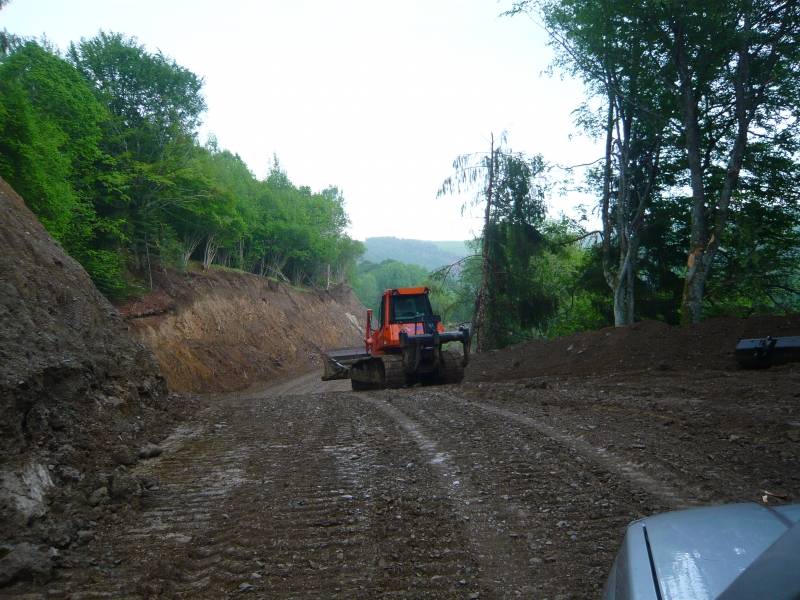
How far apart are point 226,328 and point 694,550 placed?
30.5 meters

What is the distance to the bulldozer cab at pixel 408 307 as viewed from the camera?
15266mm

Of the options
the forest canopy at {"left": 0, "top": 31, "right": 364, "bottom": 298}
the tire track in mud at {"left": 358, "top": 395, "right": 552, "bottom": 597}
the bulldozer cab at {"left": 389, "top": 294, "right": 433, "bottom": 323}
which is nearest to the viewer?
the tire track in mud at {"left": 358, "top": 395, "right": 552, "bottom": 597}

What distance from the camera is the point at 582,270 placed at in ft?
77.2

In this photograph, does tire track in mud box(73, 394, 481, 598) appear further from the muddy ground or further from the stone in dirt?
the stone in dirt

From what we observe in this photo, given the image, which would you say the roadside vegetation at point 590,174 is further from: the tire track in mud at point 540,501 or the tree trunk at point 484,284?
the tire track in mud at point 540,501

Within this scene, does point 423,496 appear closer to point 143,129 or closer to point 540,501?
point 540,501

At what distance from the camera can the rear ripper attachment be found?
46.3ft

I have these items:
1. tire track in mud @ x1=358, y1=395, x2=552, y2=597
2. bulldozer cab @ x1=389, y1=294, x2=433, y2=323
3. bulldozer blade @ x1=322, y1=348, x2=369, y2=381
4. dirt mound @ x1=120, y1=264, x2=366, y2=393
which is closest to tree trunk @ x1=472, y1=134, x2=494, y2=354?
bulldozer blade @ x1=322, y1=348, x2=369, y2=381

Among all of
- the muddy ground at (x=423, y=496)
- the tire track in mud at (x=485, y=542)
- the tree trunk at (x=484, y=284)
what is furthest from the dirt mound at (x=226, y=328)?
the tire track in mud at (x=485, y=542)

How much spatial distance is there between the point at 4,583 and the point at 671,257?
885 inches

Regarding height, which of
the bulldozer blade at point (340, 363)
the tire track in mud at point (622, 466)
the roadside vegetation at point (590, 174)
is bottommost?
the bulldozer blade at point (340, 363)

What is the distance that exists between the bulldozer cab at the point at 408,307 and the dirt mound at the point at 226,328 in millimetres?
11089

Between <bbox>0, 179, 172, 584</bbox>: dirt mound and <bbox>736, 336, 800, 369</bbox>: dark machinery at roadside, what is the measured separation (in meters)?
11.3

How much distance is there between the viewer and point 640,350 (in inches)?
563
